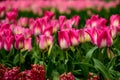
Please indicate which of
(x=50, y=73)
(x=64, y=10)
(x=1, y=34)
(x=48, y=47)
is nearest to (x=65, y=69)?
(x=50, y=73)

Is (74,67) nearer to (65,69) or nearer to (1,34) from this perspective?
(65,69)

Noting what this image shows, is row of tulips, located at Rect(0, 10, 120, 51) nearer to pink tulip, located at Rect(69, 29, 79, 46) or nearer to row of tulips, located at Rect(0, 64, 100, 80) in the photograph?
pink tulip, located at Rect(69, 29, 79, 46)

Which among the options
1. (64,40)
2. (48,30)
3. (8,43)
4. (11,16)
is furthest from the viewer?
(11,16)

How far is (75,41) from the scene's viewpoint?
343cm

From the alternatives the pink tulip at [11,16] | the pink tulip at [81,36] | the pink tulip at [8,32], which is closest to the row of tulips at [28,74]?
the pink tulip at [81,36]

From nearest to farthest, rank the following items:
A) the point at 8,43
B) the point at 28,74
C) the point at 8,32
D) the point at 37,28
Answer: the point at 28,74, the point at 8,43, the point at 8,32, the point at 37,28

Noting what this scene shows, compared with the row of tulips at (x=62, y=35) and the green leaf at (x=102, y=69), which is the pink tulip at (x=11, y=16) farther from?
the green leaf at (x=102, y=69)

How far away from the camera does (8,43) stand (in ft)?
11.9

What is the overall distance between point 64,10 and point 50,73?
5.15 m

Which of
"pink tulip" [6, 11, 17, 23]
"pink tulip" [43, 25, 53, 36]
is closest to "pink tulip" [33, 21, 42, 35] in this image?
"pink tulip" [43, 25, 53, 36]

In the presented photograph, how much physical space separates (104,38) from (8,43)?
86 cm

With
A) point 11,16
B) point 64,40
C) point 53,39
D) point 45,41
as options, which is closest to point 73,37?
point 64,40

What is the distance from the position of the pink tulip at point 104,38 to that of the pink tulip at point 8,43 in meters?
0.80

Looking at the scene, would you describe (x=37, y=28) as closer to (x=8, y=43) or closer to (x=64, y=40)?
(x=8, y=43)
